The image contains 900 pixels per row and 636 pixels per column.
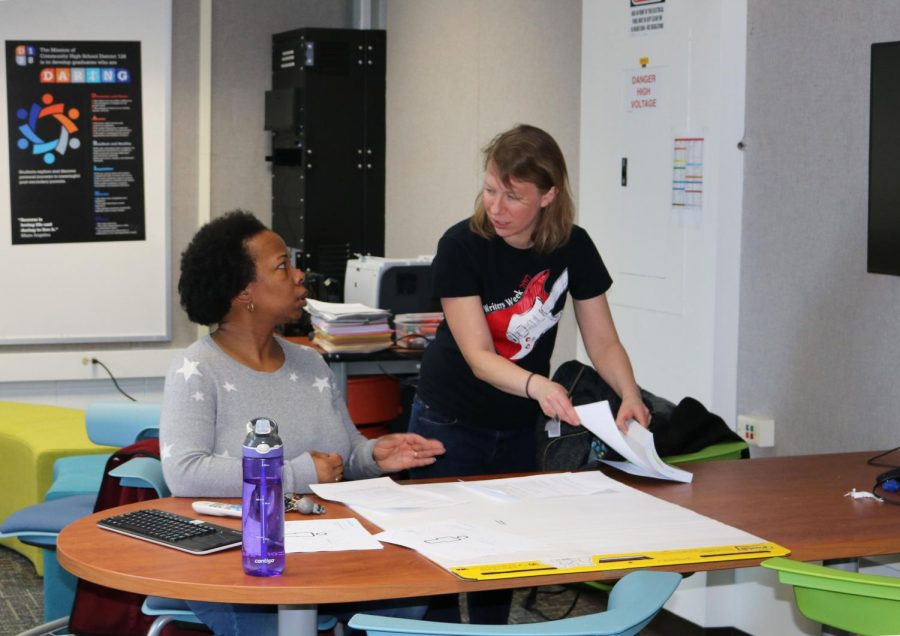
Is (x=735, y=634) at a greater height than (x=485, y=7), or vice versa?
(x=485, y=7)

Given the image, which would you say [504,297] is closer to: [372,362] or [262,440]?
[262,440]

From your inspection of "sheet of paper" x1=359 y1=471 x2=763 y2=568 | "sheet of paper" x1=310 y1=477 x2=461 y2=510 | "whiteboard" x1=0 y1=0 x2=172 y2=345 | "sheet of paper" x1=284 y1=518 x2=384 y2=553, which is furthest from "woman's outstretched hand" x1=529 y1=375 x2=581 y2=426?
"whiteboard" x1=0 y1=0 x2=172 y2=345

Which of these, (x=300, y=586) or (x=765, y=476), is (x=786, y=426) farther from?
(x=300, y=586)

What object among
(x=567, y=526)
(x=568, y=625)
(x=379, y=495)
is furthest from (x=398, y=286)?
(x=568, y=625)

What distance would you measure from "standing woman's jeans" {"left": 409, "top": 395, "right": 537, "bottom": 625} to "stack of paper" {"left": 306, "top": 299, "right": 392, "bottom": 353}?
157 centimetres

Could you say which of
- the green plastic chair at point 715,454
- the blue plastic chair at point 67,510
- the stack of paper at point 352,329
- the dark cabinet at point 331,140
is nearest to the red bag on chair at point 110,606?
the blue plastic chair at point 67,510

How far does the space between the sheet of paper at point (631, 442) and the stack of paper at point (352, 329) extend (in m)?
1.88

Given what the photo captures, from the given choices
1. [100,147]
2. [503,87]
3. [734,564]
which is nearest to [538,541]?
[734,564]

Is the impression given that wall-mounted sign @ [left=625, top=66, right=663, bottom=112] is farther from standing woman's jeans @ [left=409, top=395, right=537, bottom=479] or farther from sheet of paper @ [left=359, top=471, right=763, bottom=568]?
sheet of paper @ [left=359, top=471, right=763, bottom=568]

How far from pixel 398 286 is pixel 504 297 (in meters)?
2.02

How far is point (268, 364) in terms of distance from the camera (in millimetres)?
2639

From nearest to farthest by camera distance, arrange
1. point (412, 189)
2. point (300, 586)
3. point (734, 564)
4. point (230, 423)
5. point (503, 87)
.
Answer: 1. point (300, 586)
2. point (734, 564)
3. point (230, 423)
4. point (503, 87)
5. point (412, 189)

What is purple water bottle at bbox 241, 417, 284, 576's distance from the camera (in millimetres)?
1867

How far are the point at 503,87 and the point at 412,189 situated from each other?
95 centimetres
